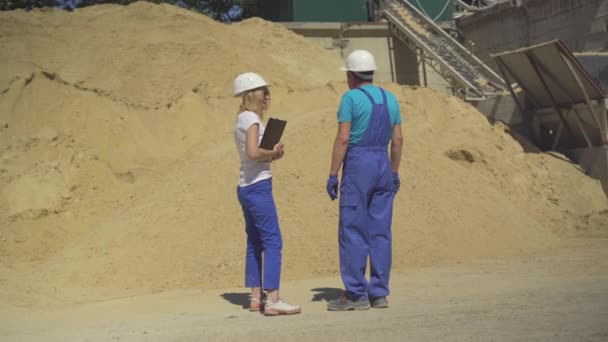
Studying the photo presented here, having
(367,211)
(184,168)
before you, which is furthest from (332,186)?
(184,168)

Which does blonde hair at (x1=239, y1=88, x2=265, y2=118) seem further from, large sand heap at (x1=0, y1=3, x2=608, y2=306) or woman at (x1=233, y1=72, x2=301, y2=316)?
large sand heap at (x1=0, y1=3, x2=608, y2=306)

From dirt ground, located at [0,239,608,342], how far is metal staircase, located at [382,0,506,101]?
13.2 meters

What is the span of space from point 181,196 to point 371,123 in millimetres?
4205

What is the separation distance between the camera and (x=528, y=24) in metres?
→ 21.5

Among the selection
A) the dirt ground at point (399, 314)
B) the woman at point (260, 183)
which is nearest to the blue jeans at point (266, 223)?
the woman at point (260, 183)

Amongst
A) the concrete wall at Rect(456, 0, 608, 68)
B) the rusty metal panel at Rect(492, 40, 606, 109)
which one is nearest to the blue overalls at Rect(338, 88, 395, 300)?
the rusty metal panel at Rect(492, 40, 606, 109)

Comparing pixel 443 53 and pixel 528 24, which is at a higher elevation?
pixel 528 24

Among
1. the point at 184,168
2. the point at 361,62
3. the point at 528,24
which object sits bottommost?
the point at 184,168

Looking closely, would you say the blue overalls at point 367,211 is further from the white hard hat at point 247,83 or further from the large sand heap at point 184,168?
the large sand heap at point 184,168

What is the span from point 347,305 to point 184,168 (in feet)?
17.4

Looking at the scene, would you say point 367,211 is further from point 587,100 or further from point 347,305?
point 587,100

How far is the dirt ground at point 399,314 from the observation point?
5465 mm

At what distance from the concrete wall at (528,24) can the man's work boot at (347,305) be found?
13877mm

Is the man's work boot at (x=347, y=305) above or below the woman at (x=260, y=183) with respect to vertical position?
below
